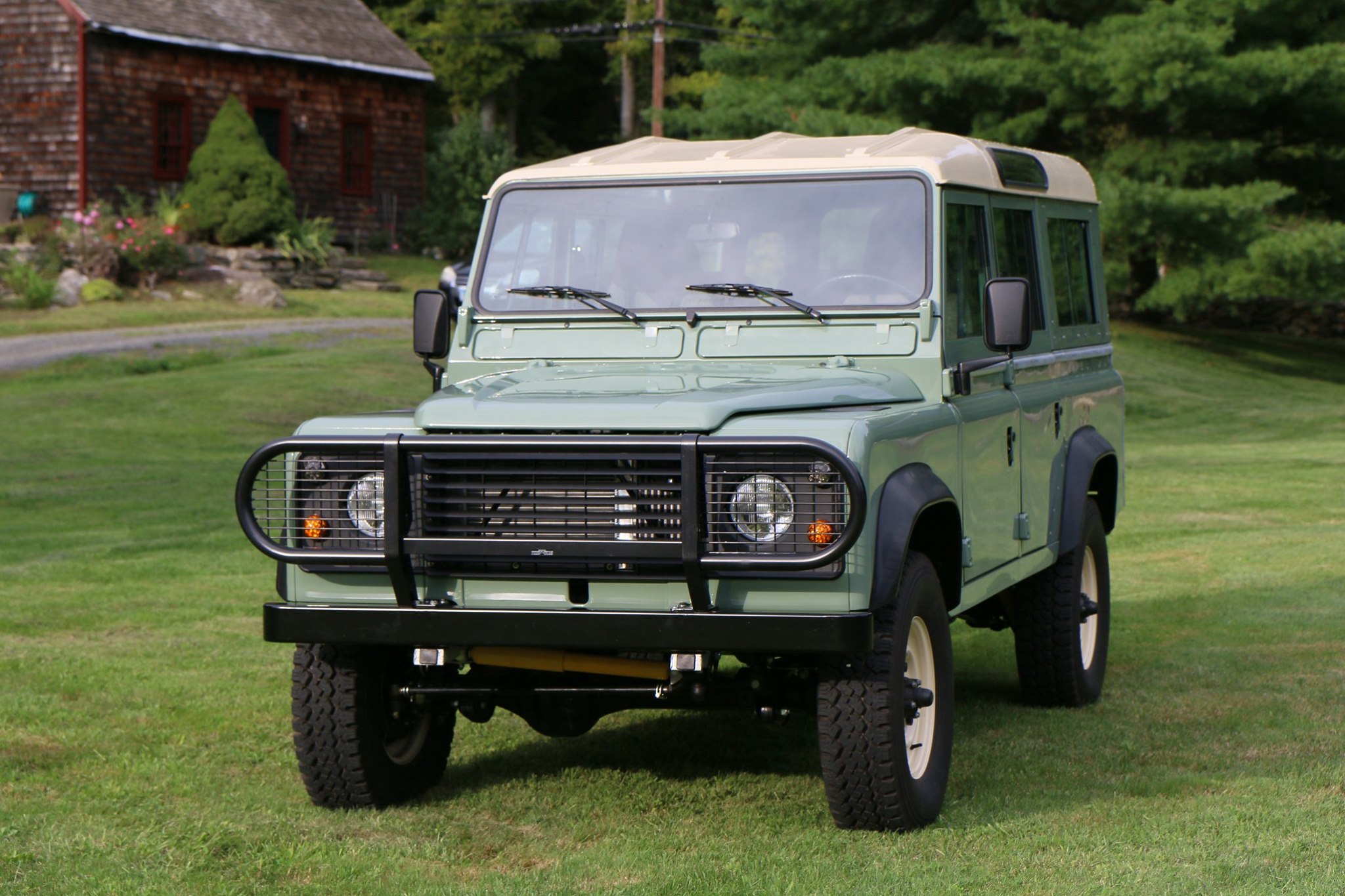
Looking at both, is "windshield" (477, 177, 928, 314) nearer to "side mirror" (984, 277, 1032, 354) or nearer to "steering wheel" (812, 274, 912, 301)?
"steering wheel" (812, 274, 912, 301)

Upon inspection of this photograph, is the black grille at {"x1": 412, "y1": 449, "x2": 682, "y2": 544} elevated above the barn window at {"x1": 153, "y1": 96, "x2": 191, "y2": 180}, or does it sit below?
below

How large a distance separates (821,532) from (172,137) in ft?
105

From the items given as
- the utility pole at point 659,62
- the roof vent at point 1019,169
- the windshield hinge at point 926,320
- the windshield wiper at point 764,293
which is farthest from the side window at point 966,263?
the utility pole at point 659,62

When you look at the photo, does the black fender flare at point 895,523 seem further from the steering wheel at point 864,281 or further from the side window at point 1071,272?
the side window at point 1071,272

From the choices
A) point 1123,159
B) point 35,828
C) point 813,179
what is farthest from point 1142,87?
point 35,828

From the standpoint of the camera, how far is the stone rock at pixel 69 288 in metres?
27.8

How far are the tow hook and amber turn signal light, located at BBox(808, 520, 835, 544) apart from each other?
67 centimetres

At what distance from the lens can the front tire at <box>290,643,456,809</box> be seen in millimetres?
5621

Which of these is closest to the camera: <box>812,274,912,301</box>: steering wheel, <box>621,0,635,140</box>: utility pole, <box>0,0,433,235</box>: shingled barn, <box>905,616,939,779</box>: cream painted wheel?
<box>905,616,939,779</box>: cream painted wheel

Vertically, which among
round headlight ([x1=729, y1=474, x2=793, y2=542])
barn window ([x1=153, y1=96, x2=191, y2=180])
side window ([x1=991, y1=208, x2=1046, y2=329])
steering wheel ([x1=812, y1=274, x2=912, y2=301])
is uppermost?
barn window ([x1=153, y1=96, x2=191, y2=180])

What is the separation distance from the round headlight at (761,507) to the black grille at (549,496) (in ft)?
0.58

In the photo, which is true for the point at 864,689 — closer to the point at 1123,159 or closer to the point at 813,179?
the point at 813,179

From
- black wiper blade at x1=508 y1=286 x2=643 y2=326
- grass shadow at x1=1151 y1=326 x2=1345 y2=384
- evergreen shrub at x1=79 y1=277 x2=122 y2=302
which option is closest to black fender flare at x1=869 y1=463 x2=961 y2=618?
black wiper blade at x1=508 y1=286 x2=643 y2=326

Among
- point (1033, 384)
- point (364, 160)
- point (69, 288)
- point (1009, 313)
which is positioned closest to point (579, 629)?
Result: point (1009, 313)
